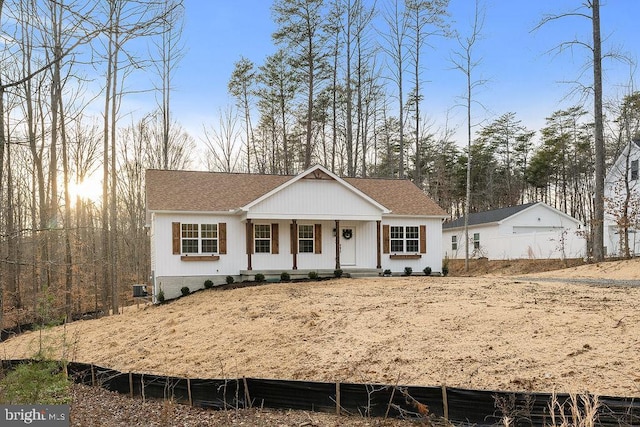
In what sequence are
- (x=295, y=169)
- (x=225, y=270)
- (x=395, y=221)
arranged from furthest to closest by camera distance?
(x=295, y=169) → (x=395, y=221) → (x=225, y=270)

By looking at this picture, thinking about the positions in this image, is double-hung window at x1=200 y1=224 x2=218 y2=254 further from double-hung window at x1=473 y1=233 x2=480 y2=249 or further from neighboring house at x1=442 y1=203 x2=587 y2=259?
double-hung window at x1=473 y1=233 x2=480 y2=249

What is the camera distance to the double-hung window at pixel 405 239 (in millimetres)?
19891

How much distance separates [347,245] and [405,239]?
2453mm

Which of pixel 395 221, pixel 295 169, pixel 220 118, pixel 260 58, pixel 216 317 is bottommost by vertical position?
pixel 216 317

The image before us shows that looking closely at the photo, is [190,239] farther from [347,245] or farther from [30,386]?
[30,386]

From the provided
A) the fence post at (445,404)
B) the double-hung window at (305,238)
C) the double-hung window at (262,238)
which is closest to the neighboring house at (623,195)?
the double-hung window at (305,238)

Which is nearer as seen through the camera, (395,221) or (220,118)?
(395,221)

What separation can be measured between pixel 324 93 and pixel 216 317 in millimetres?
19791

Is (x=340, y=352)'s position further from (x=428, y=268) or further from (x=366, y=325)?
(x=428, y=268)

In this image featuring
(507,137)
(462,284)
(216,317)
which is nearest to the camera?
(216,317)

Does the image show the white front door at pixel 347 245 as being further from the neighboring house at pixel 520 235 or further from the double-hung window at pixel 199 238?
the neighboring house at pixel 520 235

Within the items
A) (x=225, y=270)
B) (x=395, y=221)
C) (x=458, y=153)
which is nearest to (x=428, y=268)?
(x=395, y=221)

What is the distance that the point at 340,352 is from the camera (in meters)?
Answer: 8.64

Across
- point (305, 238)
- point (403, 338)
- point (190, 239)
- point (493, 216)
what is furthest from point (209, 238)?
point (493, 216)
